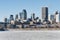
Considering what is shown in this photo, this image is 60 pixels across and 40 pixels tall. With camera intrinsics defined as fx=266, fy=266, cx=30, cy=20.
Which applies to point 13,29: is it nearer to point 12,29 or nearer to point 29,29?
point 12,29

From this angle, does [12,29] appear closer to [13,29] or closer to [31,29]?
[13,29]

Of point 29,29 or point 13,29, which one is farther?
point 29,29

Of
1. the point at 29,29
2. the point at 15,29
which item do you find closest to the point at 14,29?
the point at 15,29

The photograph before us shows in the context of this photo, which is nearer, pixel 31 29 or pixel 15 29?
pixel 15 29

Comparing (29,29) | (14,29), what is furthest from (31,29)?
(14,29)

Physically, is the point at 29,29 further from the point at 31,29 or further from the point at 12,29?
the point at 12,29

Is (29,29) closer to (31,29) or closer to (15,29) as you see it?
(31,29)
